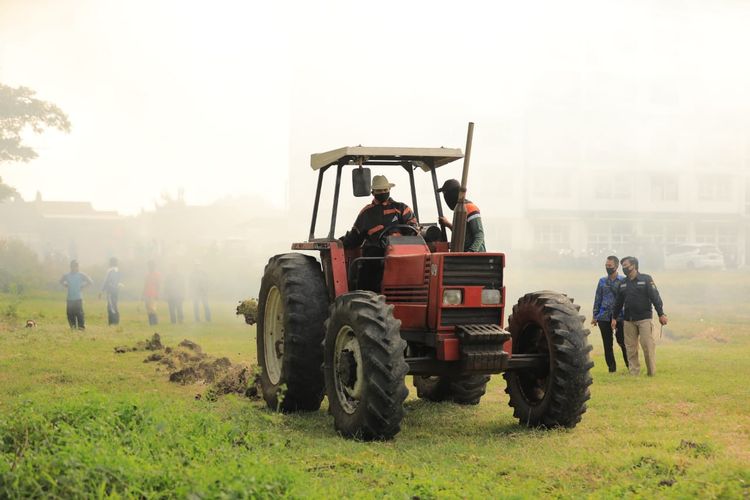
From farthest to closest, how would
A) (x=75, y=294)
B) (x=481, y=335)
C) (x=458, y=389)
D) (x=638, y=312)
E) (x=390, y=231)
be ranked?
(x=75, y=294) < (x=638, y=312) < (x=458, y=389) < (x=390, y=231) < (x=481, y=335)

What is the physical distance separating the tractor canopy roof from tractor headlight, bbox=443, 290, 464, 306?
1.78m

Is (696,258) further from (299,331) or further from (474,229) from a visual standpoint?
(299,331)

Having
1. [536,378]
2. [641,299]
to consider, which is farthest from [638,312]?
[536,378]

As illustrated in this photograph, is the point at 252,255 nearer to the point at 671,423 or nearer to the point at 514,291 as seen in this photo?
the point at 514,291

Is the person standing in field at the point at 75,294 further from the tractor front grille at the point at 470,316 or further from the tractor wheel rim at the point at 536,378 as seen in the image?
A: the tractor front grille at the point at 470,316

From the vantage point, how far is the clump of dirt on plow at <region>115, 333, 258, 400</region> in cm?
1213

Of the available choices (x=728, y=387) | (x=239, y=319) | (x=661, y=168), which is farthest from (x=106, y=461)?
(x=661, y=168)

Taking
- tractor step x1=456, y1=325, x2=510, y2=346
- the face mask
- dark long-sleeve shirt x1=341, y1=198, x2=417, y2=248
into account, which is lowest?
tractor step x1=456, y1=325, x2=510, y2=346

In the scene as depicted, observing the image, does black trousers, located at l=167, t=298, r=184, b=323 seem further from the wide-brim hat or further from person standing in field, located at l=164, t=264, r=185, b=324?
the wide-brim hat

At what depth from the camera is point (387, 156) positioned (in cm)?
1047

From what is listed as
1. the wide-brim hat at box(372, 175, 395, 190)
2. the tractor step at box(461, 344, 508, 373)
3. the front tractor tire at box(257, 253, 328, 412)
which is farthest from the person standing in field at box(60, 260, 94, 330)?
the tractor step at box(461, 344, 508, 373)

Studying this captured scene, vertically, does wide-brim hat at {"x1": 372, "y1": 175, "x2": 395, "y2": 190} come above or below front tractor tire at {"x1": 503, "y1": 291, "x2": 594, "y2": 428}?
above

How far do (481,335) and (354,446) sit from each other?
5.15 ft

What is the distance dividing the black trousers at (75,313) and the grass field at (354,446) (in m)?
6.48
